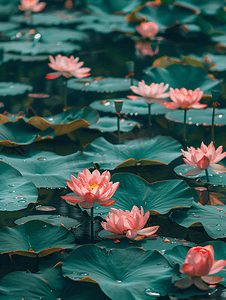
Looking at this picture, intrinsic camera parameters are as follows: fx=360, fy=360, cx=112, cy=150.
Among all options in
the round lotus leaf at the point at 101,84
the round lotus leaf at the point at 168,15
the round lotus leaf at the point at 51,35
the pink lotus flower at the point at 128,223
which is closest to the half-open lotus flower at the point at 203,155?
the pink lotus flower at the point at 128,223

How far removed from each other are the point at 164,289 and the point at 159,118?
1683mm

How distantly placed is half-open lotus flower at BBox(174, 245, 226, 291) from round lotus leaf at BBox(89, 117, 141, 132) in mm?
1330

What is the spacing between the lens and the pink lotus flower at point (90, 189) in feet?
4.14

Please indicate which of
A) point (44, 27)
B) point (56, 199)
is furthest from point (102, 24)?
point (56, 199)

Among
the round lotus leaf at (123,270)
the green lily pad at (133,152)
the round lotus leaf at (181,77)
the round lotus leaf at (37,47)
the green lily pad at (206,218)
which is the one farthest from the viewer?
the round lotus leaf at (37,47)

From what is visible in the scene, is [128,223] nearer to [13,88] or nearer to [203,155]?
[203,155]

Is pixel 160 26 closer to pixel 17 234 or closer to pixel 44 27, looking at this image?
pixel 44 27

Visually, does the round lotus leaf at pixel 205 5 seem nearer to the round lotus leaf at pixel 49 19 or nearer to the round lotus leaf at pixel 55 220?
the round lotus leaf at pixel 49 19

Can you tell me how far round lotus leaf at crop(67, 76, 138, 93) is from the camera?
305cm

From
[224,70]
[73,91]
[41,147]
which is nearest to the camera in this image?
[41,147]

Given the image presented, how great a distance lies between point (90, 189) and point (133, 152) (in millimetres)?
723

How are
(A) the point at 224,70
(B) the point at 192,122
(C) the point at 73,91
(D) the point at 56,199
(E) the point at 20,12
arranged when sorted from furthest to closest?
(E) the point at 20,12
(A) the point at 224,70
(C) the point at 73,91
(B) the point at 192,122
(D) the point at 56,199

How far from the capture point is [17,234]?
1266 mm

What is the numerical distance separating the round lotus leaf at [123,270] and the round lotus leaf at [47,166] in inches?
21.9
